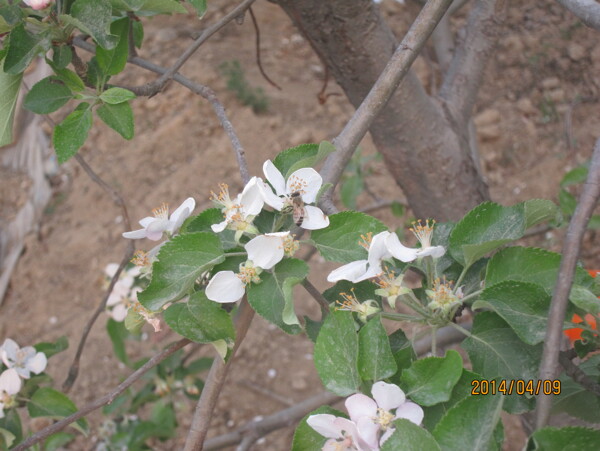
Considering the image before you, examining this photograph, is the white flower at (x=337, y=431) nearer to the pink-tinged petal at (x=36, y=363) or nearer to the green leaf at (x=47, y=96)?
the green leaf at (x=47, y=96)

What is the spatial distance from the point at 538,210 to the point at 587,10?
8.5 inches

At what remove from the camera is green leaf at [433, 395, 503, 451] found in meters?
0.58

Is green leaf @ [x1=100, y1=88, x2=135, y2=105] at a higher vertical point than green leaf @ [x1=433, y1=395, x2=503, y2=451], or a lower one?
higher

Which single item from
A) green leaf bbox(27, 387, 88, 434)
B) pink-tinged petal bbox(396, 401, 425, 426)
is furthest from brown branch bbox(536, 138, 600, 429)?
green leaf bbox(27, 387, 88, 434)

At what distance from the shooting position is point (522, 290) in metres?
0.65

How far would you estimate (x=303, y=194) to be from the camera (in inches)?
28.8

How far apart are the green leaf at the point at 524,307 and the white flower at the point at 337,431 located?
0.18m

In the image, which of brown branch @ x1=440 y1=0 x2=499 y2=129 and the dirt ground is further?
the dirt ground

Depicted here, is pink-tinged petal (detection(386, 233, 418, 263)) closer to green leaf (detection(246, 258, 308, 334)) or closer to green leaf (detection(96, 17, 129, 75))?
green leaf (detection(246, 258, 308, 334))

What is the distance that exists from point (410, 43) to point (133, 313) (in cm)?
50

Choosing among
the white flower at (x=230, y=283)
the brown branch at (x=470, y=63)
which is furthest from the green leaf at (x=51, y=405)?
the brown branch at (x=470, y=63)

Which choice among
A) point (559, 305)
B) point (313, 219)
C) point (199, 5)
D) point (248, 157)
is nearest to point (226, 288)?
point (313, 219)

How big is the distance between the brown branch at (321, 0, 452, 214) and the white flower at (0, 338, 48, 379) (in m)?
0.66

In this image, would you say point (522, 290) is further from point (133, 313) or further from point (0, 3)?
point (0, 3)
